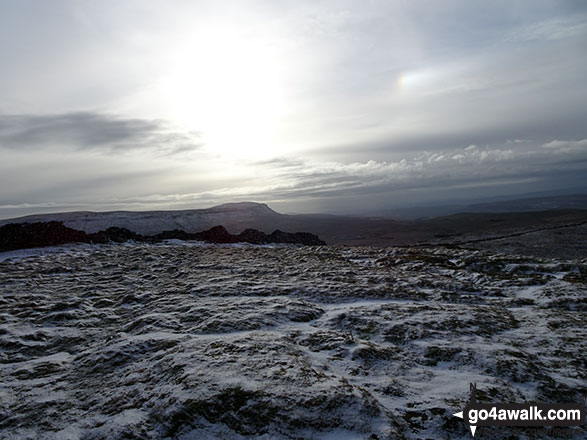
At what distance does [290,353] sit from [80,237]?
35998 millimetres

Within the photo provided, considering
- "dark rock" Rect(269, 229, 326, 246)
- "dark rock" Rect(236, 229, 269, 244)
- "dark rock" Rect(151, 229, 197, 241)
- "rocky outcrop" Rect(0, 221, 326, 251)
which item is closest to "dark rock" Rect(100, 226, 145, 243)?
"rocky outcrop" Rect(0, 221, 326, 251)

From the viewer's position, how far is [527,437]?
17.3 ft

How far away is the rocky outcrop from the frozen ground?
16224 millimetres

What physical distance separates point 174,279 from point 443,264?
1781 cm

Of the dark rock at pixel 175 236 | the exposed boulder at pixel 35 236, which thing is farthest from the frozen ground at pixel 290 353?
the dark rock at pixel 175 236

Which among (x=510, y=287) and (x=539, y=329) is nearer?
(x=539, y=329)

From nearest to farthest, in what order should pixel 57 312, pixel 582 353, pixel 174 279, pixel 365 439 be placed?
pixel 365 439 → pixel 582 353 → pixel 57 312 → pixel 174 279

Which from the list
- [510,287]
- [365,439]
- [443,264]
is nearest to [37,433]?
[365,439]

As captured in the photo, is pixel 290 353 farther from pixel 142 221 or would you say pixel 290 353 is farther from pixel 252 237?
pixel 142 221

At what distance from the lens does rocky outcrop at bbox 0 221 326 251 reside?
30664 mm

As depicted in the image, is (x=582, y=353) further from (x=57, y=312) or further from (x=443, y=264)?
(x=57, y=312)

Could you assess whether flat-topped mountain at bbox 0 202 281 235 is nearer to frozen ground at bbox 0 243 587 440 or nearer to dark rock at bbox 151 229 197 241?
dark rock at bbox 151 229 197 241

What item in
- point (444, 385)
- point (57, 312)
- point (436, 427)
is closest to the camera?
point (436, 427)

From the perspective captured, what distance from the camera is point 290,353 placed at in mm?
8070
